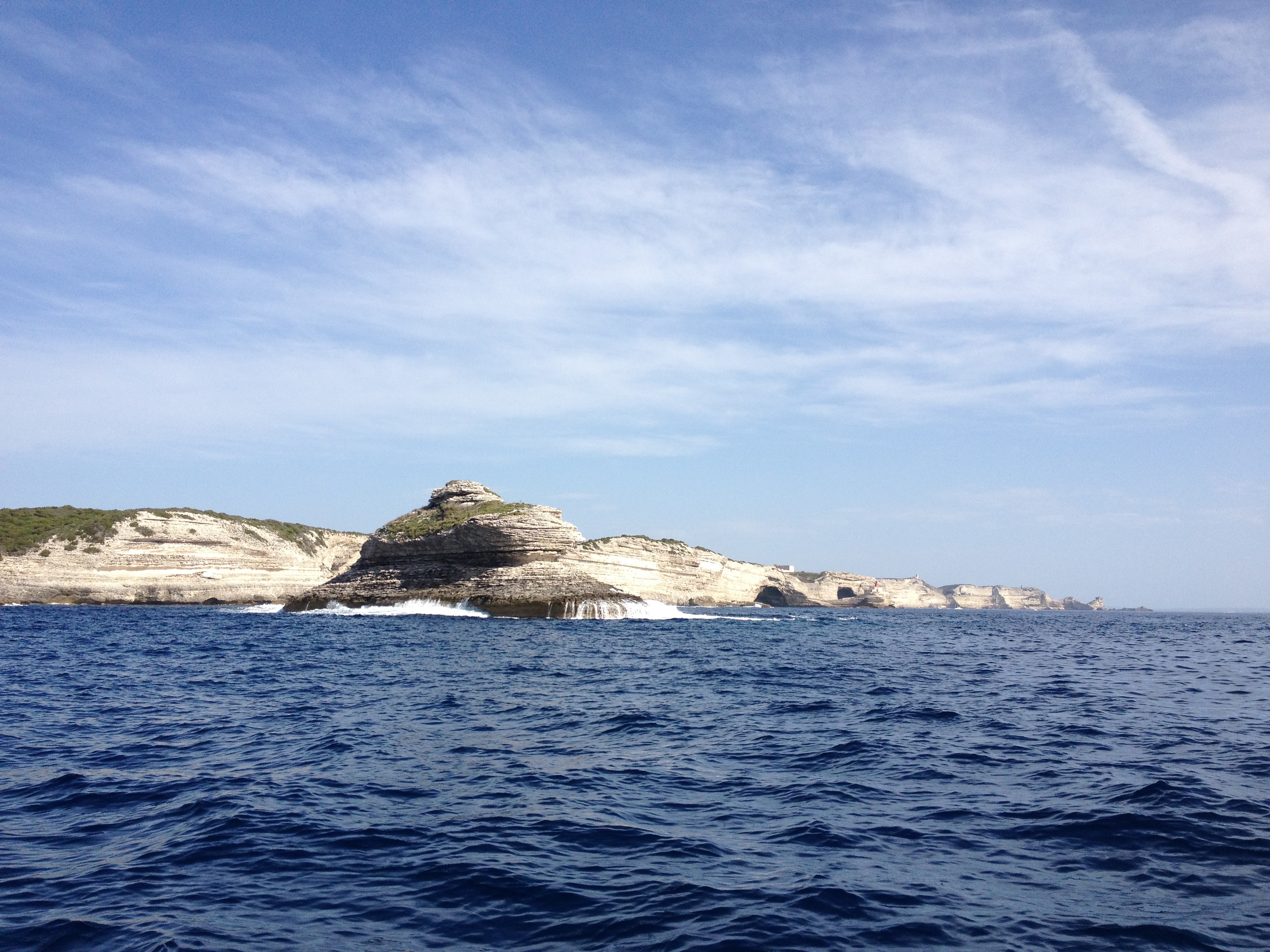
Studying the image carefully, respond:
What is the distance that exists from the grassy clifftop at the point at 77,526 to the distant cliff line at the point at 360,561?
0.21m

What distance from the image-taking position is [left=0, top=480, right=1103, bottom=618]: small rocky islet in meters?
74.8

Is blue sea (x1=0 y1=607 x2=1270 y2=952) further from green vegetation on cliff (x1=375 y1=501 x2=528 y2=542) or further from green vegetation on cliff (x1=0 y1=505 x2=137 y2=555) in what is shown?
green vegetation on cliff (x1=0 y1=505 x2=137 y2=555)

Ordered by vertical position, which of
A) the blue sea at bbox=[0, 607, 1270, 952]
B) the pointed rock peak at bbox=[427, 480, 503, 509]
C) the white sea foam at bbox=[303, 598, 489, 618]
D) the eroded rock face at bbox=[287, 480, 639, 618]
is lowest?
the white sea foam at bbox=[303, 598, 489, 618]

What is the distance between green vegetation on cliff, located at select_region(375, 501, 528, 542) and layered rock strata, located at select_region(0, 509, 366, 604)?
14.0 meters

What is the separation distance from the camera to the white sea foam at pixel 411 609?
2859 inches

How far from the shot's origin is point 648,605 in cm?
8200

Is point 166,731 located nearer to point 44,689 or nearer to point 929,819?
point 44,689

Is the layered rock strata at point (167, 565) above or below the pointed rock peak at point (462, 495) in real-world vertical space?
below

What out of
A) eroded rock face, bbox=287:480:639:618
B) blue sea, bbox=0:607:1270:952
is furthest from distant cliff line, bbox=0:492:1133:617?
blue sea, bbox=0:607:1270:952

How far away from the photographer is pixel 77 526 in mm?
96750

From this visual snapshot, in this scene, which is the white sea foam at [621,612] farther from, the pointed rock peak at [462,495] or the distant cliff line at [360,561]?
the pointed rock peak at [462,495]

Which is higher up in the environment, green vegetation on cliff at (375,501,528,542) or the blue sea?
green vegetation on cliff at (375,501,528,542)

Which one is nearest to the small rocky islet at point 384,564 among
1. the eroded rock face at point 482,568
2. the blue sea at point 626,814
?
the eroded rock face at point 482,568

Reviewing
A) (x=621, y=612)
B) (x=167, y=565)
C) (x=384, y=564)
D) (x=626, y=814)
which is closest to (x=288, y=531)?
(x=167, y=565)
